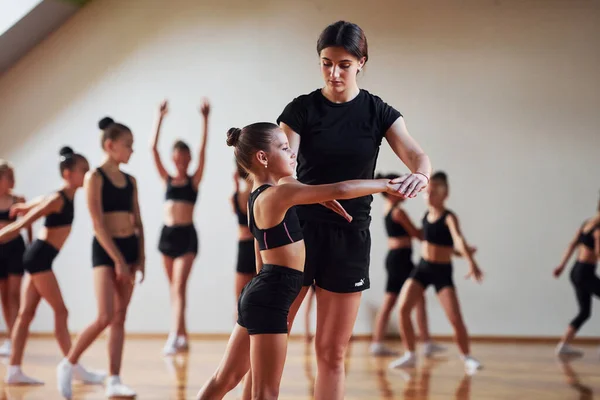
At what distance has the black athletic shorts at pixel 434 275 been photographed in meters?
5.55

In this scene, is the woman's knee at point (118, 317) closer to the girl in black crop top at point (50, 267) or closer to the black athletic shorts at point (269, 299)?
the girl in black crop top at point (50, 267)

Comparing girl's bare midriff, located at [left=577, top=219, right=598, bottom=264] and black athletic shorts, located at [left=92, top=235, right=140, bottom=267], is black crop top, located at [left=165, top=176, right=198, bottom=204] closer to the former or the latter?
black athletic shorts, located at [left=92, top=235, right=140, bottom=267]

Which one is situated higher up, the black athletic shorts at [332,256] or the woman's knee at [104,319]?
the black athletic shorts at [332,256]

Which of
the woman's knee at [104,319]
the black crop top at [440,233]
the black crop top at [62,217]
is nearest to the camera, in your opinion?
the woman's knee at [104,319]

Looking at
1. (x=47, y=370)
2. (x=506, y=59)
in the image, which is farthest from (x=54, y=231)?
(x=506, y=59)

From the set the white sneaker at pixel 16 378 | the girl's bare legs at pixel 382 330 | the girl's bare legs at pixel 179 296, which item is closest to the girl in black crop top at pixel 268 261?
the white sneaker at pixel 16 378

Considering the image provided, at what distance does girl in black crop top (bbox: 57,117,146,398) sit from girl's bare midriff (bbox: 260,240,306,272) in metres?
1.78

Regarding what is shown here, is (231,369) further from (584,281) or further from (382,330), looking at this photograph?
(584,281)

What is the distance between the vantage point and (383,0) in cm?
739

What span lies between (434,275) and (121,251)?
7.47 ft

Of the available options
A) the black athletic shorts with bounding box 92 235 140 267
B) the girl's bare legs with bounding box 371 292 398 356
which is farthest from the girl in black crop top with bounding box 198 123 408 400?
the girl's bare legs with bounding box 371 292 398 356

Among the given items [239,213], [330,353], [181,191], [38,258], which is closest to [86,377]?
[38,258]

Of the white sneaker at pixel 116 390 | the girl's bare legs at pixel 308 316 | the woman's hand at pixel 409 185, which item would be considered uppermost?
the woman's hand at pixel 409 185

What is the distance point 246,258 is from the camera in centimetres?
608
